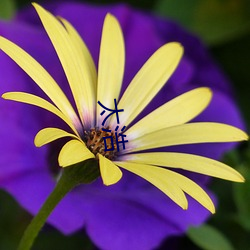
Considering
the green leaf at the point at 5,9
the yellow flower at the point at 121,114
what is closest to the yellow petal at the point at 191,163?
the yellow flower at the point at 121,114

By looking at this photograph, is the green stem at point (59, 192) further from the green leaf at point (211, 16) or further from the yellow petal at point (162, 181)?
the green leaf at point (211, 16)

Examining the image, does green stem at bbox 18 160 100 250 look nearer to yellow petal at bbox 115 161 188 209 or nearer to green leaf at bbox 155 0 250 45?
yellow petal at bbox 115 161 188 209

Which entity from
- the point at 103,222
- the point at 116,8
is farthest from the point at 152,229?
the point at 116,8

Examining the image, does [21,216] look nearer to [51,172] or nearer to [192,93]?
[51,172]

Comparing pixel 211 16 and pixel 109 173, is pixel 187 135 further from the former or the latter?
pixel 211 16

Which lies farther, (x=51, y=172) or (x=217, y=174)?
(x=51, y=172)

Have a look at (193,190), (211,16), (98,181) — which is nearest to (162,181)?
(193,190)
